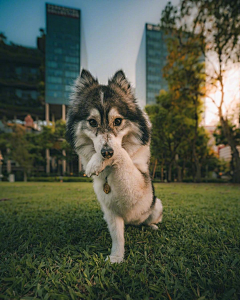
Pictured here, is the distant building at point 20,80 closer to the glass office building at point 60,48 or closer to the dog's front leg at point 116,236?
the glass office building at point 60,48

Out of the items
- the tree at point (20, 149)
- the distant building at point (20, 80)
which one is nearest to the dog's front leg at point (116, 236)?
the tree at point (20, 149)

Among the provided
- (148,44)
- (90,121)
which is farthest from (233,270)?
(148,44)

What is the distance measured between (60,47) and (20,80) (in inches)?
357

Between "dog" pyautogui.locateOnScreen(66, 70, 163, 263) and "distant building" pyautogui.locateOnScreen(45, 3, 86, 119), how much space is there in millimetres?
28593

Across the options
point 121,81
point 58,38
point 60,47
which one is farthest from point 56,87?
point 121,81

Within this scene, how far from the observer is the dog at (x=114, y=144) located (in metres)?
1.48

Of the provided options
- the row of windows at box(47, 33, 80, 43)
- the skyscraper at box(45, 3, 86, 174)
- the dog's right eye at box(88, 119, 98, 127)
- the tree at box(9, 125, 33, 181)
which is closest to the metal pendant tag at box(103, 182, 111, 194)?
the dog's right eye at box(88, 119, 98, 127)

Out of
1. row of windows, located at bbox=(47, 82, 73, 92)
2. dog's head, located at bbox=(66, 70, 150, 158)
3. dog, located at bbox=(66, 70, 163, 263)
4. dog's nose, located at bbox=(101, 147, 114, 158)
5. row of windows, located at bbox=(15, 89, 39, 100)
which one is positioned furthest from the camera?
row of windows, located at bbox=(15, 89, 39, 100)

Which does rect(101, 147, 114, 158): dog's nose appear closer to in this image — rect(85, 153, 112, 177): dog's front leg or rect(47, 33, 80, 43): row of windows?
rect(85, 153, 112, 177): dog's front leg

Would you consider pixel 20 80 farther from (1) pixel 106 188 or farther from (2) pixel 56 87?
(1) pixel 106 188

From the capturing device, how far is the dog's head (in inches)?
62.7

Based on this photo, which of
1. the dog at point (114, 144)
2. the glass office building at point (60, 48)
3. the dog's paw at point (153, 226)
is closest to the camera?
the dog at point (114, 144)

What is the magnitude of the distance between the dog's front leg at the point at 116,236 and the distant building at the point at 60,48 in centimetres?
2924

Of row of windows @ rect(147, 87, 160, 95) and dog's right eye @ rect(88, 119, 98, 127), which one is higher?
row of windows @ rect(147, 87, 160, 95)
